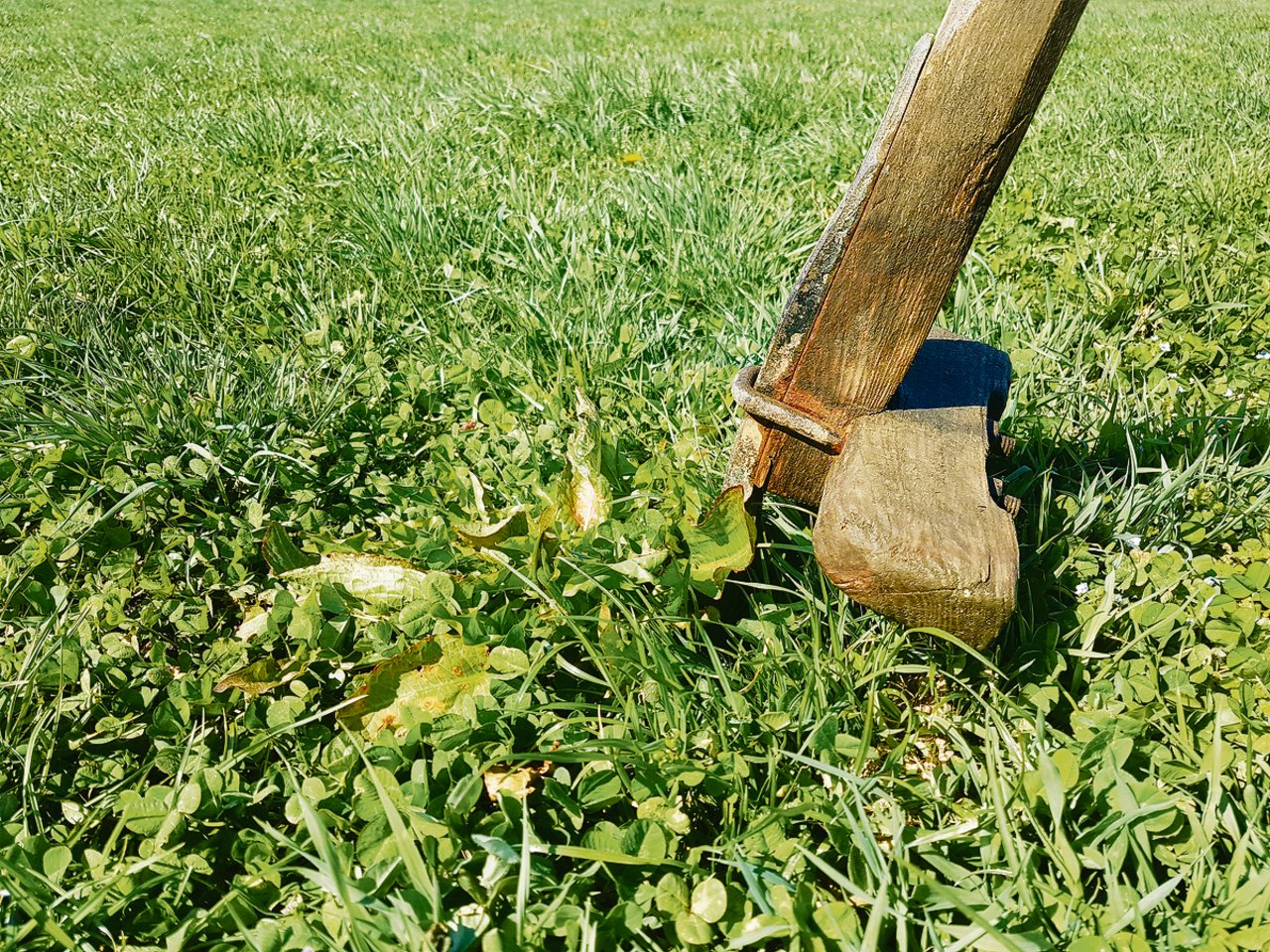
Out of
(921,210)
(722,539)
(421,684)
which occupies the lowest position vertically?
(421,684)

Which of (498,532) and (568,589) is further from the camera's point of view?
(498,532)

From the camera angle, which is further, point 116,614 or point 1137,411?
point 1137,411

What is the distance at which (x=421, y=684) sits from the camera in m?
1.64

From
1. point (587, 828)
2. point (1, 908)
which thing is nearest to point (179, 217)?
point (1, 908)

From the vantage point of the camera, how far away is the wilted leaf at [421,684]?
1606 mm

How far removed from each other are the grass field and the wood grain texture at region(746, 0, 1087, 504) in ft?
1.38

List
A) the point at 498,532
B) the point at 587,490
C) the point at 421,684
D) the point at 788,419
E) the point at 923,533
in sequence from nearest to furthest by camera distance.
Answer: the point at 923,533
the point at 788,419
the point at 421,684
the point at 498,532
the point at 587,490

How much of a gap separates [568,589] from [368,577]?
0.48 m

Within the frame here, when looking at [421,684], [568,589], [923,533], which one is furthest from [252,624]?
[923,533]

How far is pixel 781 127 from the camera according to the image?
495 cm

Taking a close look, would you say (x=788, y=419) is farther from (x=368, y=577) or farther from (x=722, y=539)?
(x=368, y=577)

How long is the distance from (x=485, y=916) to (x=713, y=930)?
1.11 ft

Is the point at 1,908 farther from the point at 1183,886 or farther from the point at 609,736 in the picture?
the point at 1183,886

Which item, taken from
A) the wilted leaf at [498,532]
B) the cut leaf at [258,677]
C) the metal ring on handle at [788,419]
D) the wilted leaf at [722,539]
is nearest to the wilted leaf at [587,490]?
the wilted leaf at [498,532]
